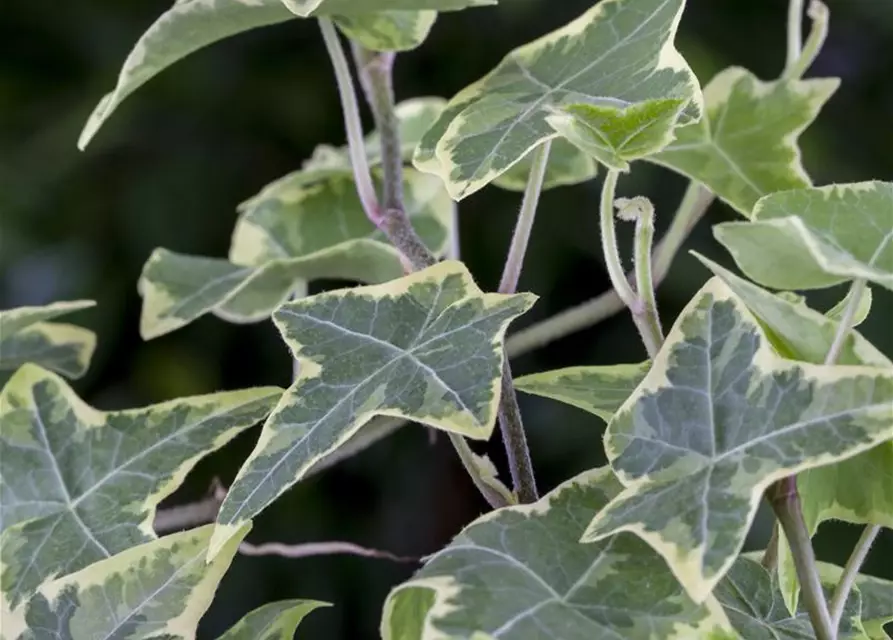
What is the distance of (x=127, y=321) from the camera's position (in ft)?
3.31

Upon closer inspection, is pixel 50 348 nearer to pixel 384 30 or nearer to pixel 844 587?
pixel 384 30

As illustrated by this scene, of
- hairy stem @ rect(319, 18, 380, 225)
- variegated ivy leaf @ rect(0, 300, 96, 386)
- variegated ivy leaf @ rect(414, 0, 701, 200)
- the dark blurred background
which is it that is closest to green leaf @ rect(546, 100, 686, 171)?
variegated ivy leaf @ rect(414, 0, 701, 200)

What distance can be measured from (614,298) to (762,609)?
0.19 meters

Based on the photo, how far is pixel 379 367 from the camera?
294 mm

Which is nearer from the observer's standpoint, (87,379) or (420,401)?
(420,401)

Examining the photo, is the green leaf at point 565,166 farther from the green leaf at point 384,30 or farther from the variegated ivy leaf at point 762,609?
the variegated ivy leaf at point 762,609

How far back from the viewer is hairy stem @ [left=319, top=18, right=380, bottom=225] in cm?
38

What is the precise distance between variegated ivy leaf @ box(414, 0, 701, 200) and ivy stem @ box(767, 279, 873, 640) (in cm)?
8

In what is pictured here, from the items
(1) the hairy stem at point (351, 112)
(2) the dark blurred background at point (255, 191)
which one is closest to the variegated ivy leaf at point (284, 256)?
(1) the hairy stem at point (351, 112)

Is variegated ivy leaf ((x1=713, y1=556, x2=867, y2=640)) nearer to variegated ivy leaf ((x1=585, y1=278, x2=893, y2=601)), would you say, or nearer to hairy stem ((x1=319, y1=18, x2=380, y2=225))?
variegated ivy leaf ((x1=585, y1=278, x2=893, y2=601))

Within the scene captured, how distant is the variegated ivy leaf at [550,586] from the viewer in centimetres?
24

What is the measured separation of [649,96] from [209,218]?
75cm

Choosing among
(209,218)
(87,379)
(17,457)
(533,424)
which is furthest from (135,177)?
(17,457)

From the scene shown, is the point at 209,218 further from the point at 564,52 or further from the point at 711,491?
the point at 711,491
